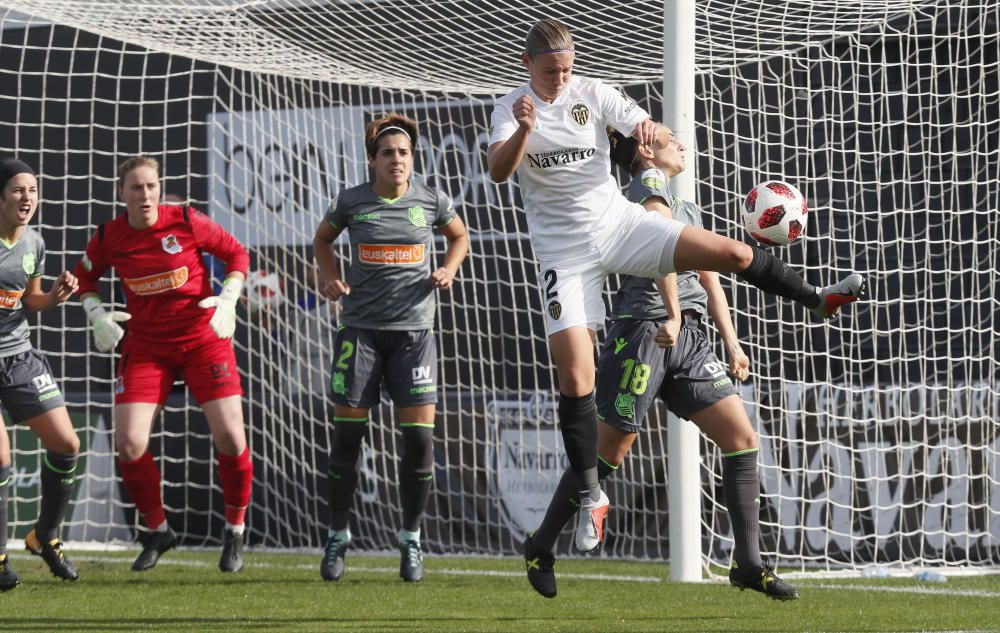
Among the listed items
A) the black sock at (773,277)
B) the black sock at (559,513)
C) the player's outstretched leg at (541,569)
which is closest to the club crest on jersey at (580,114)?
the black sock at (773,277)

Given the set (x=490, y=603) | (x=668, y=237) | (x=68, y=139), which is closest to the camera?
(x=668, y=237)

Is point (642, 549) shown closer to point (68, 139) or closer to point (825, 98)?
point (825, 98)

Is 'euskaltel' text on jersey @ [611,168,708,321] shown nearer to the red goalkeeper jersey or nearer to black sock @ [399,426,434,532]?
black sock @ [399,426,434,532]

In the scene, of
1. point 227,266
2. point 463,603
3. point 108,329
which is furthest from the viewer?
point 227,266

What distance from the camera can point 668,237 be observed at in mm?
4531

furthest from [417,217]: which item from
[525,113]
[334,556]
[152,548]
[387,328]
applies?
[525,113]

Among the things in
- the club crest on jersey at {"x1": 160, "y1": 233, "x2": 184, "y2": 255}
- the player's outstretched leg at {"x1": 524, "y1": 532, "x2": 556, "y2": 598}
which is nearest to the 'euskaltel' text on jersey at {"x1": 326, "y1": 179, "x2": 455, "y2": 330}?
the club crest on jersey at {"x1": 160, "y1": 233, "x2": 184, "y2": 255}

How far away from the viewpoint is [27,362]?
20.2ft

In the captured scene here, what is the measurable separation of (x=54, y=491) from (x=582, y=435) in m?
2.98

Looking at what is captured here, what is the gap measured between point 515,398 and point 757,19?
2.63m

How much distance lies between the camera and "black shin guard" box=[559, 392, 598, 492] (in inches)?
184

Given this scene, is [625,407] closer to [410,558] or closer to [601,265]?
[601,265]

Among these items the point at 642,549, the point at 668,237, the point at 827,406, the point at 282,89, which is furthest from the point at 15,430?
the point at 668,237

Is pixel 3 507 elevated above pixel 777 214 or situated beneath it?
situated beneath
